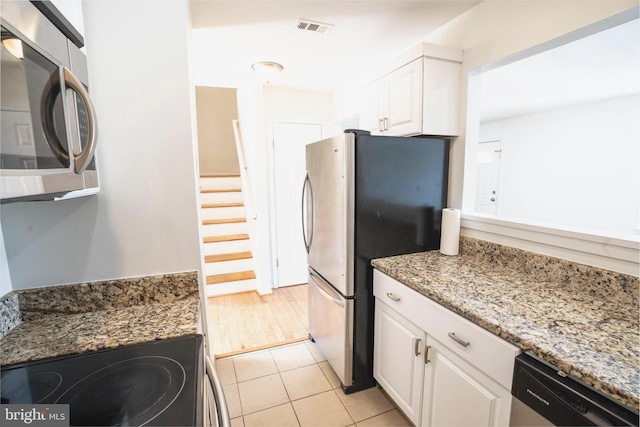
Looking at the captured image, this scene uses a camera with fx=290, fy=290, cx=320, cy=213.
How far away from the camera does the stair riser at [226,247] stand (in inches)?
146

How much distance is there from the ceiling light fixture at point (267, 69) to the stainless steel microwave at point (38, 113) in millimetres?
1929

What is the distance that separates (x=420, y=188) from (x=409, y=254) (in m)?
0.44

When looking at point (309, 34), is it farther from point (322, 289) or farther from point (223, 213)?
point (223, 213)

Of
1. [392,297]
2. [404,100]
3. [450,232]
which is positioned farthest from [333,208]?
[404,100]

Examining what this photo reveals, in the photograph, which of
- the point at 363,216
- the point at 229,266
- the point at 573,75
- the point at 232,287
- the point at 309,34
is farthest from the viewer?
the point at 229,266

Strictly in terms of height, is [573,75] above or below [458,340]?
above

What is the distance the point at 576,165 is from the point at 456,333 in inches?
179

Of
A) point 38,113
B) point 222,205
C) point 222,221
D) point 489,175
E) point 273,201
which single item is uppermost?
point 38,113

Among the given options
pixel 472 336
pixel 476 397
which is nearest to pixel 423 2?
pixel 472 336

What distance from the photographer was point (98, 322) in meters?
1.11

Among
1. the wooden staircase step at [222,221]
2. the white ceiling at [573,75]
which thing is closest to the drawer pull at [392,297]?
the white ceiling at [573,75]

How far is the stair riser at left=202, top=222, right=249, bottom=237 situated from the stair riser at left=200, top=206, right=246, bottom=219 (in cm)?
18

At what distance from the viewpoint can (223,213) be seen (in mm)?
4094

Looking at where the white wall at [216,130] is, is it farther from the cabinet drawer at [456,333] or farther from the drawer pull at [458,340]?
the drawer pull at [458,340]
